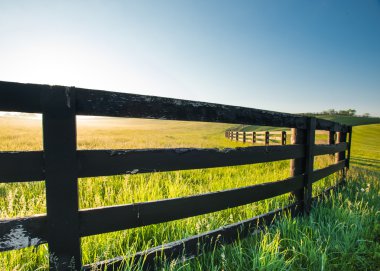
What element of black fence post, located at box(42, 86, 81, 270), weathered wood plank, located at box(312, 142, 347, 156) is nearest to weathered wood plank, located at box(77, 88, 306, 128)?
black fence post, located at box(42, 86, 81, 270)

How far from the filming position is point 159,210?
1947 mm

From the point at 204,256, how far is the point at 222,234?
302 millimetres

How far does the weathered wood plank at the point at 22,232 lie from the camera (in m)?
1.41

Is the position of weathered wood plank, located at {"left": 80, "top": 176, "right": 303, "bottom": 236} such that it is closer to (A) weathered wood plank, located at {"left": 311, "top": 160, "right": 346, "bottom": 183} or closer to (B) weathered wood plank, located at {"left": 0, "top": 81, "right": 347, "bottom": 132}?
(B) weathered wood plank, located at {"left": 0, "top": 81, "right": 347, "bottom": 132}

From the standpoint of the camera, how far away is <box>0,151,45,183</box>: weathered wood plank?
139 cm

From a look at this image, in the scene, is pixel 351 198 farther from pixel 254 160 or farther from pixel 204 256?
pixel 204 256

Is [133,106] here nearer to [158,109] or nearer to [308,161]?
[158,109]

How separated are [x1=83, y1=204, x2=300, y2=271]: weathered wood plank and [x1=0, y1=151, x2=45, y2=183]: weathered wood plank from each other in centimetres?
76

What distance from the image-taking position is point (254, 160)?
2682mm

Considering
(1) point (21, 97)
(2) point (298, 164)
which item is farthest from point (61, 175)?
(2) point (298, 164)

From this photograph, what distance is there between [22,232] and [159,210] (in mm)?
932

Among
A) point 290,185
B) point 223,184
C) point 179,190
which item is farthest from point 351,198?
point 179,190

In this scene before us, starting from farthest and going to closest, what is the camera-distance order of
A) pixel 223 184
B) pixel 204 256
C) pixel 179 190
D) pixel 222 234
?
pixel 223 184 → pixel 179 190 → pixel 222 234 → pixel 204 256

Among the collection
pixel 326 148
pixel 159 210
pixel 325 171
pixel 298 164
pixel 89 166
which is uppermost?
pixel 89 166
